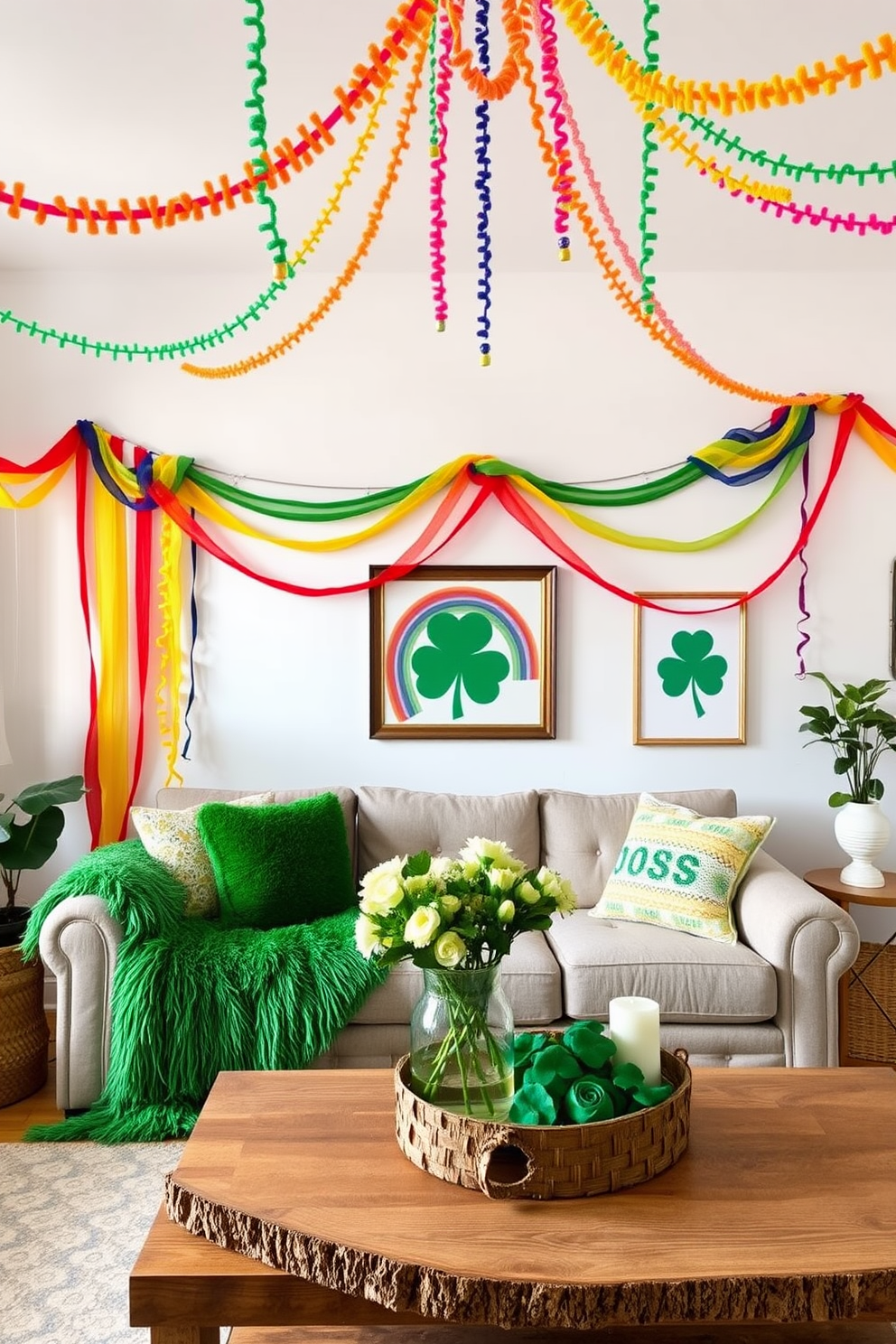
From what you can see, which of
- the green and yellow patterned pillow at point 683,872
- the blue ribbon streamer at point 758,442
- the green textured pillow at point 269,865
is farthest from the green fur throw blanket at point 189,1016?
the blue ribbon streamer at point 758,442

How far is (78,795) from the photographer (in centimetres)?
326

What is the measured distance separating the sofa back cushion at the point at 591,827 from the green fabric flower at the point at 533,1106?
1.72 m

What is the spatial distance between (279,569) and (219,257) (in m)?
1.10

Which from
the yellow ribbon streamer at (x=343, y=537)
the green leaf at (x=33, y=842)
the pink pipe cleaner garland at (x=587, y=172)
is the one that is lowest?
the green leaf at (x=33, y=842)

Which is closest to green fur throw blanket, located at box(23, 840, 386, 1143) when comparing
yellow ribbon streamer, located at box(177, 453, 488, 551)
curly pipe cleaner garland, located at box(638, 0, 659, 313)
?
yellow ribbon streamer, located at box(177, 453, 488, 551)

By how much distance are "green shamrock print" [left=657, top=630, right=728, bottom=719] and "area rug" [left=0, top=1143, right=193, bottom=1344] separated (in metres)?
2.21

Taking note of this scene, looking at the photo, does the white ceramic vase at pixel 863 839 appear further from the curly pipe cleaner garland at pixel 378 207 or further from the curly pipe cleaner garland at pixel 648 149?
the curly pipe cleaner garland at pixel 378 207

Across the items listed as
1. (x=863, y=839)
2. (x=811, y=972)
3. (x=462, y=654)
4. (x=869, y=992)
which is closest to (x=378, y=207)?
(x=462, y=654)

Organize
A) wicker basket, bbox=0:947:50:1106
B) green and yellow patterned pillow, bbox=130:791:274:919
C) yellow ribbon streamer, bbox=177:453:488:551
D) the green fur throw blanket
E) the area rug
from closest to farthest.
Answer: the area rug < the green fur throw blanket < wicker basket, bbox=0:947:50:1106 < green and yellow patterned pillow, bbox=130:791:274:919 < yellow ribbon streamer, bbox=177:453:488:551

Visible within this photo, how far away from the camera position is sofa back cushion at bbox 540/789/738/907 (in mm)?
3375

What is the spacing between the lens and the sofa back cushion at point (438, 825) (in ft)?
11.1

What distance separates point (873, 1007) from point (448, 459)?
238 cm

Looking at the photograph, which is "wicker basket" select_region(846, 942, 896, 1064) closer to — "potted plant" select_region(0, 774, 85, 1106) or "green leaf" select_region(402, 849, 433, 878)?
"green leaf" select_region(402, 849, 433, 878)

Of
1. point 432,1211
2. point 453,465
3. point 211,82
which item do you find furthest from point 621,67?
point 453,465
